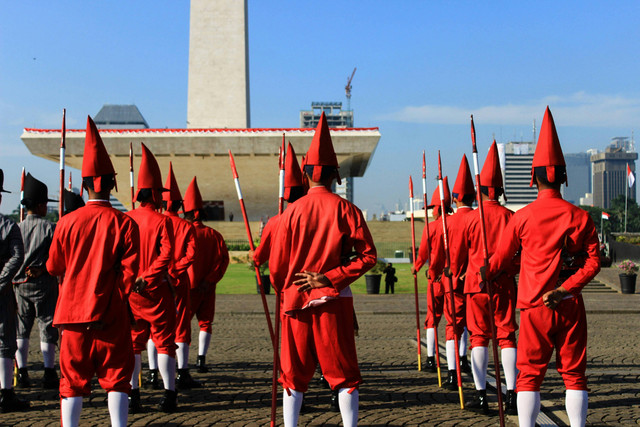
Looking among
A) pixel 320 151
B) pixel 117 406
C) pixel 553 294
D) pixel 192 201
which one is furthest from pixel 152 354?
pixel 553 294

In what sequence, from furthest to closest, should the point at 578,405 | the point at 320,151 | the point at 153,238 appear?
the point at 153,238, the point at 320,151, the point at 578,405

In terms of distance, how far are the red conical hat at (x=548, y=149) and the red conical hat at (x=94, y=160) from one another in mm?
3243

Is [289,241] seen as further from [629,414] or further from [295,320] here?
[629,414]

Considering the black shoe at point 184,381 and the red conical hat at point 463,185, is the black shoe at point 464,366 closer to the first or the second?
the red conical hat at point 463,185

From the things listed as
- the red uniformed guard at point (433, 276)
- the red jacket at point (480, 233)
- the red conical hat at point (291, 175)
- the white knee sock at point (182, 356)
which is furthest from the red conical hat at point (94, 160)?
the red uniformed guard at point (433, 276)

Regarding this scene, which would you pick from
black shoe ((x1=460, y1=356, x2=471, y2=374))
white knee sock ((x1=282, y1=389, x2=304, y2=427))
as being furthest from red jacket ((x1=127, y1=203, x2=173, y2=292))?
black shoe ((x1=460, y1=356, x2=471, y2=374))

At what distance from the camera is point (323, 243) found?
476cm

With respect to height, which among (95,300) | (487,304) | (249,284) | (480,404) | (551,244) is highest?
(551,244)

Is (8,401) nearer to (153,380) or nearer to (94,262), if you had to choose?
(153,380)

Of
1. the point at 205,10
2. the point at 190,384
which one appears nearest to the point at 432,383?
the point at 190,384

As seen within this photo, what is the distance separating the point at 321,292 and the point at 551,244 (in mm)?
1693

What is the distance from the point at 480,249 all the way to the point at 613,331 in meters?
7.36

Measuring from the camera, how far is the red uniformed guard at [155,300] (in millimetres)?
6562

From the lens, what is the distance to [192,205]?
8977mm
